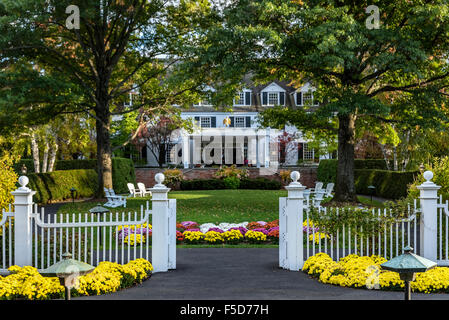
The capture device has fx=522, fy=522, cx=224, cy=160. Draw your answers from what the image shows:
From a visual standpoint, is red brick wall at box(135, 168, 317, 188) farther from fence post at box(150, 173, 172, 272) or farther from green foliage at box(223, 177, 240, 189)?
fence post at box(150, 173, 172, 272)

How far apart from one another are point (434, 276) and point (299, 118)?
15618 mm

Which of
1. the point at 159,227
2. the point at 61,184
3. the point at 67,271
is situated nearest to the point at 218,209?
the point at 61,184

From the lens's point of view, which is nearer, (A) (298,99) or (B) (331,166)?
(B) (331,166)

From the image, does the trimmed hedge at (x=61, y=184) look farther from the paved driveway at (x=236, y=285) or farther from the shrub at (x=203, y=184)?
the paved driveway at (x=236, y=285)

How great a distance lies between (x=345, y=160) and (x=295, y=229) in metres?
13.4

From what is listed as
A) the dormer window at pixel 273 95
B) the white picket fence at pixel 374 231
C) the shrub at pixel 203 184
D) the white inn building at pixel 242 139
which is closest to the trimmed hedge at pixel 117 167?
the shrub at pixel 203 184

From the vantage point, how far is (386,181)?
28344 millimetres

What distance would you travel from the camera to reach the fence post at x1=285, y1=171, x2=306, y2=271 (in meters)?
9.16

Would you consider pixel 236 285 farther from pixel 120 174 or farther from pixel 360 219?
pixel 120 174

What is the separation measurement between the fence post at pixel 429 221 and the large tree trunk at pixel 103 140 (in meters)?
18.2

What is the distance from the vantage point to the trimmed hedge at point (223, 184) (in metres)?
35.4

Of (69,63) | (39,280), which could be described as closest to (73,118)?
(69,63)

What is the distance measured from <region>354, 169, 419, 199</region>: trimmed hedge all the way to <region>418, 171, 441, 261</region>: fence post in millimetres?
14570

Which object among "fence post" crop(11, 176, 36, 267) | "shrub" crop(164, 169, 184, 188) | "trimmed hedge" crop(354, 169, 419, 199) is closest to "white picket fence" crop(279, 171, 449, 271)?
"fence post" crop(11, 176, 36, 267)
